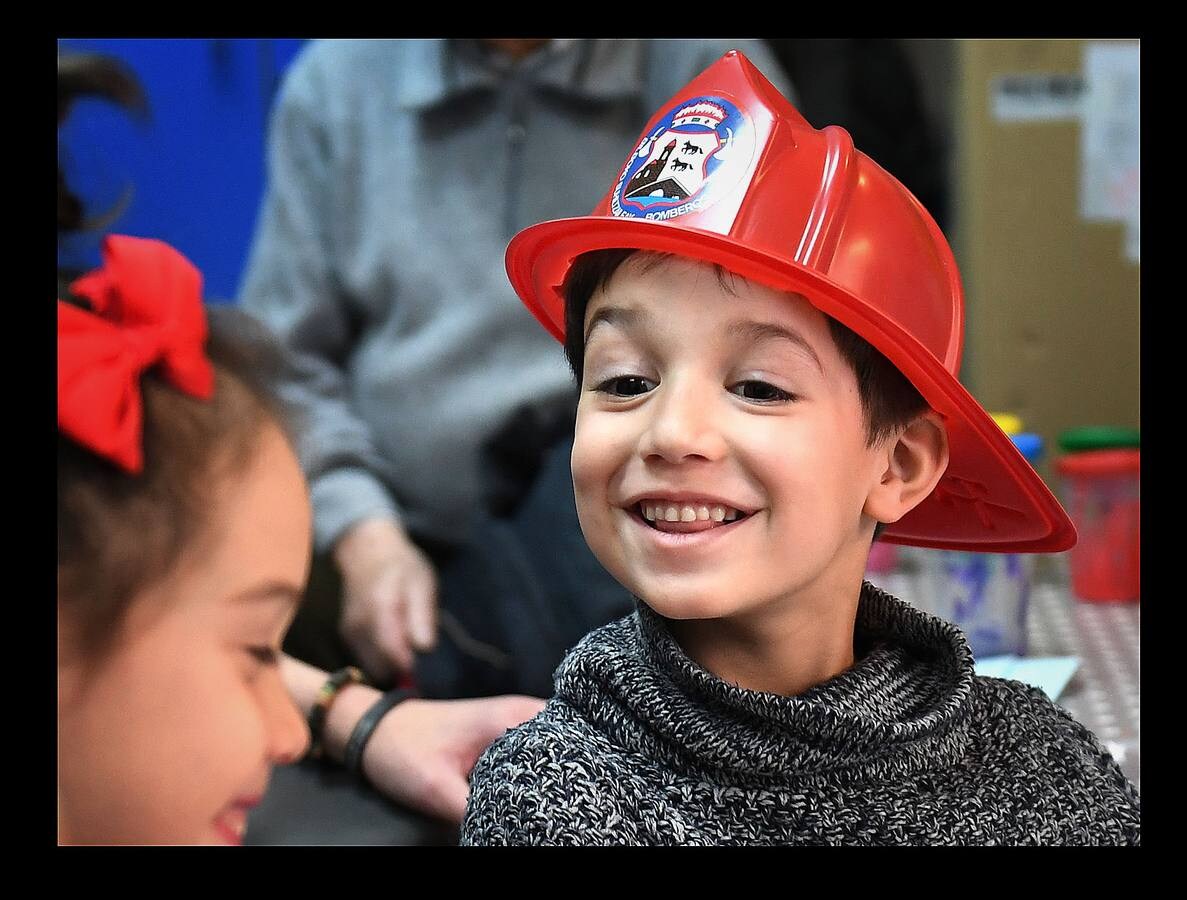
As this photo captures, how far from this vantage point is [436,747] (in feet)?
4.24

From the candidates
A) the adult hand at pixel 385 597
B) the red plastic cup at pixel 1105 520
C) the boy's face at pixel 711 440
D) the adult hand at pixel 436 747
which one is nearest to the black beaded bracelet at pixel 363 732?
the adult hand at pixel 436 747

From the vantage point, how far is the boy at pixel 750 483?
82cm

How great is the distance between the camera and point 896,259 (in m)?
0.87

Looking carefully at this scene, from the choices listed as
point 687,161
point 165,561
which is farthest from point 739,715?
point 165,561

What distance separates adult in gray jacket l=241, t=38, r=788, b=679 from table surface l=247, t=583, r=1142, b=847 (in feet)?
0.60

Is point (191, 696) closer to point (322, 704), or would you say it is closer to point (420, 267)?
point (322, 704)

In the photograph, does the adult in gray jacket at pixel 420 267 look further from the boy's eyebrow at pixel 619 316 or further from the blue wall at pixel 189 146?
the boy's eyebrow at pixel 619 316

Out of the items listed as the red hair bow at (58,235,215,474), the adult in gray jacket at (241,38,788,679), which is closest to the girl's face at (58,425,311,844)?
the red hair bow at (58,235,215,474)

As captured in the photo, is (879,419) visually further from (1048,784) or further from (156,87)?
(156,87)

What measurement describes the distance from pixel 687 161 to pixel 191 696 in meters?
0.60

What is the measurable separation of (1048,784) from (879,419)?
30 cm

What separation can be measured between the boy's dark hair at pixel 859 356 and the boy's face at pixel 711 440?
11 millimetres

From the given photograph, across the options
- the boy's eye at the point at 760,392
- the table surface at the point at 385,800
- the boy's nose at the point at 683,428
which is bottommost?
the table surface at the point at 385,800

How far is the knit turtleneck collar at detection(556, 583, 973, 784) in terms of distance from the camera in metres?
0.85
